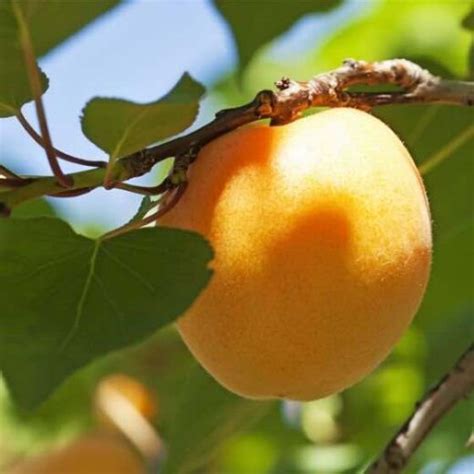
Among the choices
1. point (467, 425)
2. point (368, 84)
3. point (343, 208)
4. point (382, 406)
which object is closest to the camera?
point (343, 208)

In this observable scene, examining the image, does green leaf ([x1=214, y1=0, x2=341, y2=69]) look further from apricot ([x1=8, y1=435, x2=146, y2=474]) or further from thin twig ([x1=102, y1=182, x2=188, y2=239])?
apricot ([x1=8, y1=435, x2=146, y2=474])

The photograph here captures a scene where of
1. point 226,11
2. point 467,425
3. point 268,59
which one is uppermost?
point 226,11

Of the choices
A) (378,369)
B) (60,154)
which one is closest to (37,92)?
(60,154)

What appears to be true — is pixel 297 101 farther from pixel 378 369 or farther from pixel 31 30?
pixel 378 369

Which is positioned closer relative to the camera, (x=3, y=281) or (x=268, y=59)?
(x=3, y=281)

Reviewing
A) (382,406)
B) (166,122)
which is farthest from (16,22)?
(382,406)

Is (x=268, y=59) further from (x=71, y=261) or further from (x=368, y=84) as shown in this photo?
(x=71, y=261)

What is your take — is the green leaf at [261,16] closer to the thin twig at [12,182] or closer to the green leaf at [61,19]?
the green leaf at [61,19]
